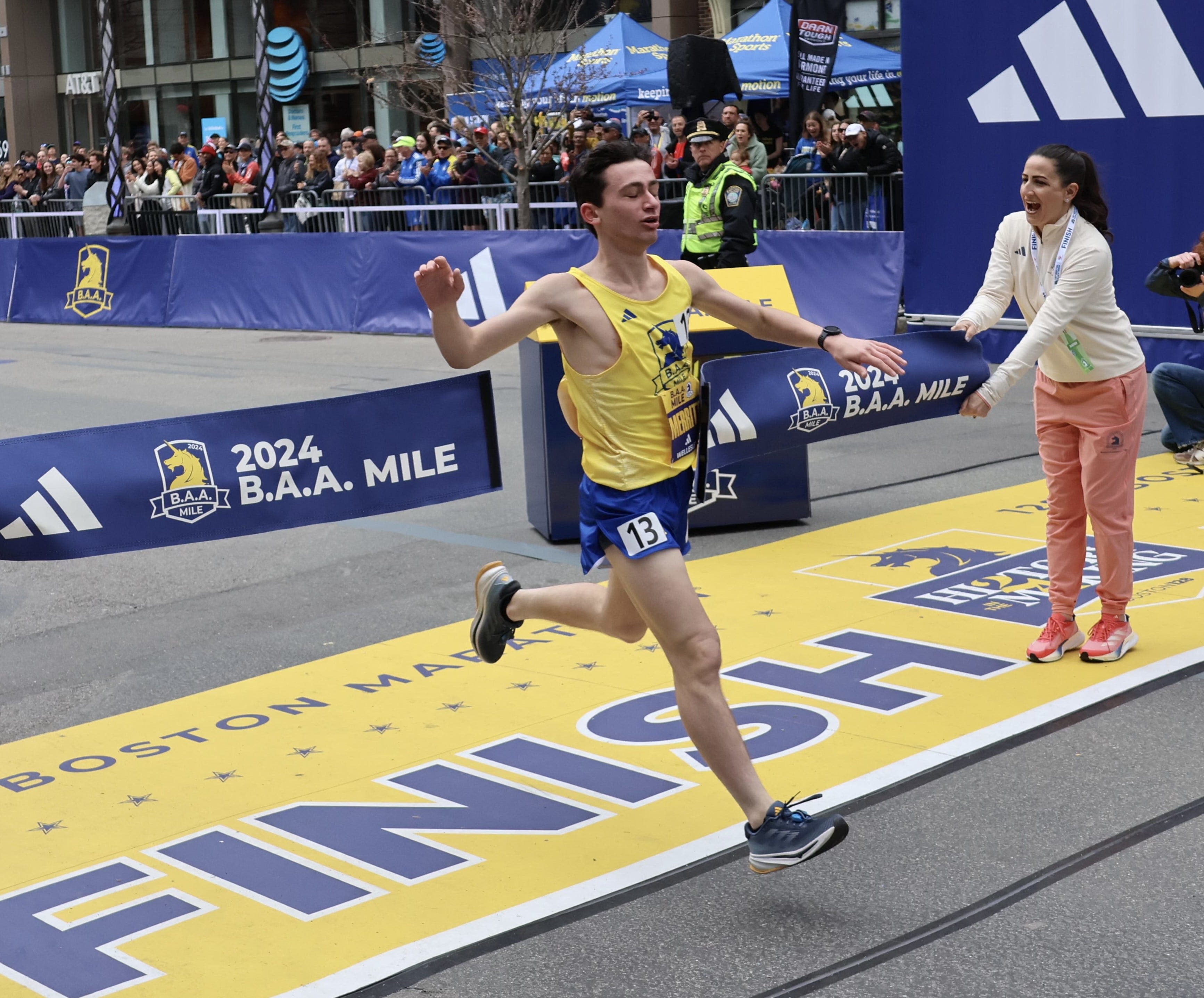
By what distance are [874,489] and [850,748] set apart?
465 centimetres

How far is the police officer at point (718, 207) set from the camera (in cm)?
1185

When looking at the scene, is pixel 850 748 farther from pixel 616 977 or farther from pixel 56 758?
pixel 56 758

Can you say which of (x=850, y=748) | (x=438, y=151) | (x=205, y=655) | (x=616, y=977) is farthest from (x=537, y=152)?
(x=616, y=977)

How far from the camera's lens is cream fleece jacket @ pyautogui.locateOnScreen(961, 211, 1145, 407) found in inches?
217

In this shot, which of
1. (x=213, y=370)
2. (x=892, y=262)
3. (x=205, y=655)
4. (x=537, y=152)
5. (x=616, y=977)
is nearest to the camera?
(x=616, y=977)

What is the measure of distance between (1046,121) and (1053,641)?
357 inches

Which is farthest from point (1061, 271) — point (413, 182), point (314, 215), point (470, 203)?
point (314, 215)

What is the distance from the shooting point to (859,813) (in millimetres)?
4559

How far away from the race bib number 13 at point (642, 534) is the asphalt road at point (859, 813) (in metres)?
0.91

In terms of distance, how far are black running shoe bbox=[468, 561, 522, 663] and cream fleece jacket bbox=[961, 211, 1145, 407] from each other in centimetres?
190


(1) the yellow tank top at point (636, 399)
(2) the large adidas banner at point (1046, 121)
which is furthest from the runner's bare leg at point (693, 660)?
(2) the large adidas banner at point (1046, 121)

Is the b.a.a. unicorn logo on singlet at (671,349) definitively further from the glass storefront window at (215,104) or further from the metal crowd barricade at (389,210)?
the glass storefront window at (215,104)

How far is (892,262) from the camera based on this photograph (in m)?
15.2

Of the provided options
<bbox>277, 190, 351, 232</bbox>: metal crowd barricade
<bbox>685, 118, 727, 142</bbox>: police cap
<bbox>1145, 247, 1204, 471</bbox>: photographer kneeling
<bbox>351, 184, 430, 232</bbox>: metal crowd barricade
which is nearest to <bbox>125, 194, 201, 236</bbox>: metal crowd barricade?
<bbox>277, 190, 351, 232</bbox>: metal crowd barricade
